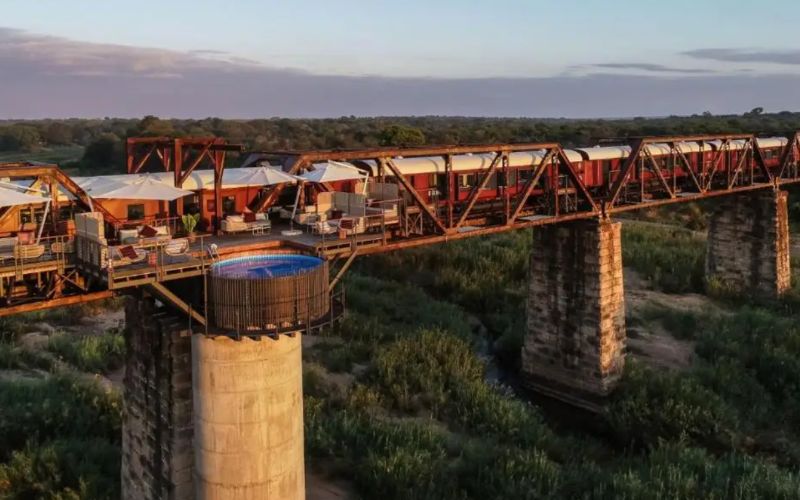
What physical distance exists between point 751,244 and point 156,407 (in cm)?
3245

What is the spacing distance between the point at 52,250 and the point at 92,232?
95 cm

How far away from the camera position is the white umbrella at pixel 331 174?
18906mm

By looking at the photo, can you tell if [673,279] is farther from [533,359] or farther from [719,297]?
[533,359]

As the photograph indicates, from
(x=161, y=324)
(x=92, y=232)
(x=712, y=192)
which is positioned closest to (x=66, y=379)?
(x=161, y=324)

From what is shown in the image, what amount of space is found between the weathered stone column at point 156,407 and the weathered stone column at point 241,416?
0.75 meters

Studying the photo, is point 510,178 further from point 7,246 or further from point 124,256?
point 7,246

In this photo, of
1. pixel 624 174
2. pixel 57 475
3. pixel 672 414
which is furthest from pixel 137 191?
pixel 624 174

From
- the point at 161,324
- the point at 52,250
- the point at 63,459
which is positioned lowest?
the point at 63,459

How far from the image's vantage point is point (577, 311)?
26.6 meters

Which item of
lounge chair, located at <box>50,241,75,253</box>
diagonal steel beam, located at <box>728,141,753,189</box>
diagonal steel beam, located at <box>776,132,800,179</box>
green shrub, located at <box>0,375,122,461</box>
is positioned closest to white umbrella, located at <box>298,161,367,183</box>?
lounge chair, located at <box>50,241,75,253</box>

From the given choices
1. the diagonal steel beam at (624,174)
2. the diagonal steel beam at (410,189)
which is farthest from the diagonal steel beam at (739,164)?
the diagonal steel beam at (410,189)

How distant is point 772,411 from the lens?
24422mm

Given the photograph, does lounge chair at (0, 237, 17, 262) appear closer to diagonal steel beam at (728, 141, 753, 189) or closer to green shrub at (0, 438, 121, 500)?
green shrub at (0, 438, 121, 500)

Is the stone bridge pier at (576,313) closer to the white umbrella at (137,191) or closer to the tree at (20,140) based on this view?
the white umbrella at (137,191)
